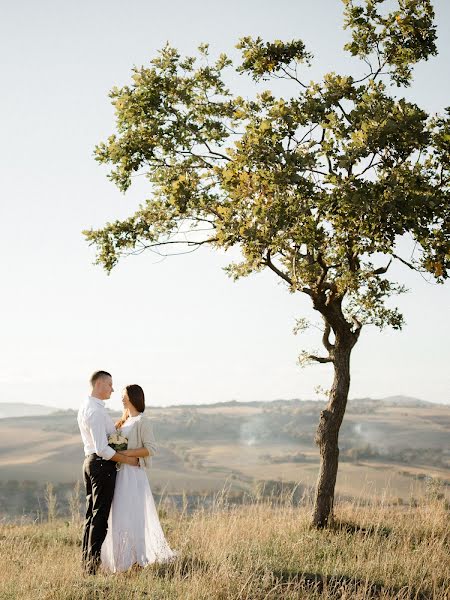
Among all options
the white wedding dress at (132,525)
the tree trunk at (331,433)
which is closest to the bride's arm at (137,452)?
the white wedding dress at (132,525)

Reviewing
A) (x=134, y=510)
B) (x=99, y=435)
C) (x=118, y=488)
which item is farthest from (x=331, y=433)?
(x=99, y=435)

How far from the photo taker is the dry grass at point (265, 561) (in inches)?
323

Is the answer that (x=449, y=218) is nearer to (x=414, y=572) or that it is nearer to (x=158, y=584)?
(x=414, y=572)

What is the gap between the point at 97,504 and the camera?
908cm

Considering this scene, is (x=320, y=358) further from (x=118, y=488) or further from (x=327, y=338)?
(x=118, y=488)

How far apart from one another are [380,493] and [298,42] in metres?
8.94

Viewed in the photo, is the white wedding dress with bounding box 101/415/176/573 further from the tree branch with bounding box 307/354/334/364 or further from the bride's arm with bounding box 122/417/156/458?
the tree branch with bounding box 307/354/334/364

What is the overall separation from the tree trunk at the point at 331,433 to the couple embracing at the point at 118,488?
4.75m

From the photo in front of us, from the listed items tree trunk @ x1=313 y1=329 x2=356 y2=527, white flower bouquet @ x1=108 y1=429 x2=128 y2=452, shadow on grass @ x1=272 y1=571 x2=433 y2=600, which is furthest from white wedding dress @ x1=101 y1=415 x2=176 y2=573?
tree trunk @ x1=313 y1=329 x2=356 y2=527

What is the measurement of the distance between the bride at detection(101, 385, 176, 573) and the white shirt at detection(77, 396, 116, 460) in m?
0.32

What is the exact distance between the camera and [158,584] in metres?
8.34

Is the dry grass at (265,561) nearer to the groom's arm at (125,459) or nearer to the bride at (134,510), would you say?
the bride at (134,510)

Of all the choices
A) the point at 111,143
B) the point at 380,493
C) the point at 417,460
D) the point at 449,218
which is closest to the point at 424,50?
the point at 449,218

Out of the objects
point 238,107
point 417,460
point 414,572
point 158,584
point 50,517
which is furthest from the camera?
point 417,460
